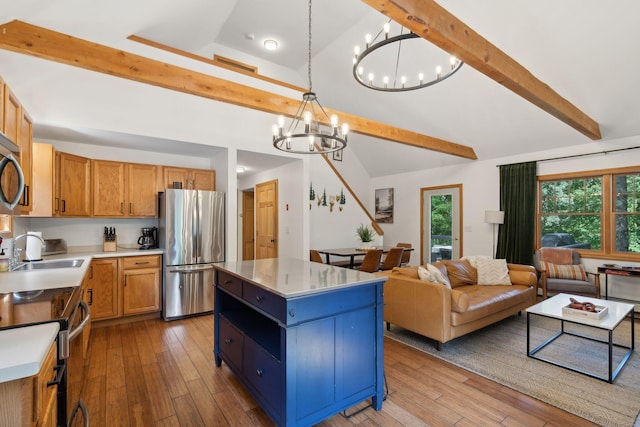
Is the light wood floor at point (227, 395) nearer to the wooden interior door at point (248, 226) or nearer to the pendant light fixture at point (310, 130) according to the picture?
the pendant light fixture at point (310, 130)

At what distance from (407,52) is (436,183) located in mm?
3153

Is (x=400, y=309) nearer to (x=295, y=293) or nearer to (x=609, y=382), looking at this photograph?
(x=609, y=382)

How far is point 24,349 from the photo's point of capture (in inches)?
39.6

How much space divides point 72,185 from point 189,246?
4.94ft

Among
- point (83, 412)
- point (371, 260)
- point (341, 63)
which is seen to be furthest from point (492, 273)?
point (83, 412)

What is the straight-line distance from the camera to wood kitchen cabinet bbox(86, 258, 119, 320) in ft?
11.8

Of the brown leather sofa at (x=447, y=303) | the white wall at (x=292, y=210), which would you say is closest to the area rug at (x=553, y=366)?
Result: the brown leather sofa at (x=447, y=303)

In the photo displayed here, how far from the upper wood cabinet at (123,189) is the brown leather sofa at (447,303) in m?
3.40

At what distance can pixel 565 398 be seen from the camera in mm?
2268

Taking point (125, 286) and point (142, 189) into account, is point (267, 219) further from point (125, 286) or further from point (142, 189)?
point (125, 286)

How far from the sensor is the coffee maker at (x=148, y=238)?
4.27 meters

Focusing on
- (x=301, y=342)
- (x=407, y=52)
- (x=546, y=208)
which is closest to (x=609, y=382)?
(x=301, y=342)

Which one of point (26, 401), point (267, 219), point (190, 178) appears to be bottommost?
point (26, 401)

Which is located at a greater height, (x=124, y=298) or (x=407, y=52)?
(x=407, y=52)
